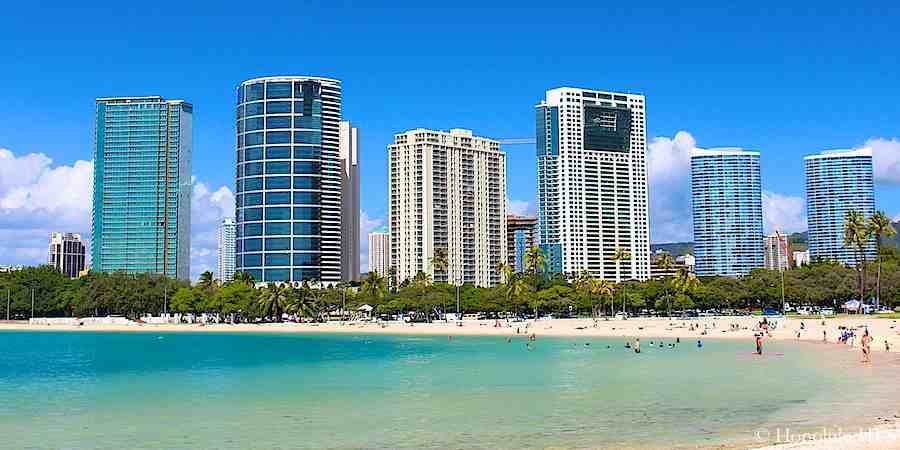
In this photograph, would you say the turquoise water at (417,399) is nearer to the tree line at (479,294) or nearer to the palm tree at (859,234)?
the palm tree at (859,234)

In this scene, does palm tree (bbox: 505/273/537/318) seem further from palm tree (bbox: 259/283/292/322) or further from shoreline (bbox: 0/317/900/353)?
palm tree (bbox: 259/283/292/322)

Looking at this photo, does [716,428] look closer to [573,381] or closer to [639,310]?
[573,381]

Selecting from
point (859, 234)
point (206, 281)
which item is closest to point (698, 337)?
point (859, 234)

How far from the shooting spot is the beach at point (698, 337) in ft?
80.0

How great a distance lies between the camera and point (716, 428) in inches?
1063

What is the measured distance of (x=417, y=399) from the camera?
3825cm

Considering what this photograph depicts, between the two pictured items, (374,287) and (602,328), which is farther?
(374,287)

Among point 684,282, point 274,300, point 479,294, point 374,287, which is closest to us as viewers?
point 684,282

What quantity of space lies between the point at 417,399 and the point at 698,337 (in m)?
55.4

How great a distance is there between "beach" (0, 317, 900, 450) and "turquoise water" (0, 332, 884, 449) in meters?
0.78

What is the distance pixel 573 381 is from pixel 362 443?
2121 cm

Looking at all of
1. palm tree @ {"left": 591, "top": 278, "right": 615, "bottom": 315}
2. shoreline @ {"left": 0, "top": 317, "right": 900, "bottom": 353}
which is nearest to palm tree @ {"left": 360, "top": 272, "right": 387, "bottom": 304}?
shoreline @ {"left": 0, "top": 317, "right": 900, "bottom": 353}

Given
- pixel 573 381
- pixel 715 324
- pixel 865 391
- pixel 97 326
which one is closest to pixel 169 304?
pixel 97 326

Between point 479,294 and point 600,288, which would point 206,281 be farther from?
point 600,288
